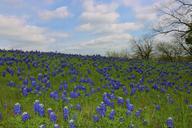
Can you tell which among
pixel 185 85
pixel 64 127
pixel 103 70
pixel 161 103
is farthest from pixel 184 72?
pixel 64 127

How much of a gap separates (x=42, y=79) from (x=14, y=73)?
5.32 feet

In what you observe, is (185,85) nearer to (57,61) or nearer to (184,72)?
(184,72)

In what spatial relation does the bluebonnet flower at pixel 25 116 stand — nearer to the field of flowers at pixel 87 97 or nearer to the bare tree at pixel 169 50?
the field of flowers at pixel 87 97

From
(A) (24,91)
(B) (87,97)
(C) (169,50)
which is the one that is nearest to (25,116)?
(A) (24,91)

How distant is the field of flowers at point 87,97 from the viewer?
7.68 meters

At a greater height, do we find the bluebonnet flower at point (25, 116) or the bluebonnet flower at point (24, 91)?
the bluebonnet flower at point (24, 91)

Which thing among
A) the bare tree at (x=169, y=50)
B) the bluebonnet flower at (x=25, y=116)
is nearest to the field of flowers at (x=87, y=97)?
the bluebonnet flower at (x=25, y=116)

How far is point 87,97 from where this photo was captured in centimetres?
1052

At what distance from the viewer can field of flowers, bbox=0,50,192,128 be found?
25.2 feet

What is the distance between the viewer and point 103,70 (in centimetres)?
1559

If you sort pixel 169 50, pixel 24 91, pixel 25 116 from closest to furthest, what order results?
pixel 25 116, pixel 24 91, pixel 169 50

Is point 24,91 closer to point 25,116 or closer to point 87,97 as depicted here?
point 87,97

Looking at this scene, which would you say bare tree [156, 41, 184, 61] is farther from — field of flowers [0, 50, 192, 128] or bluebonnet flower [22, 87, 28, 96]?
bluebonnet flower [22, 87, 28, 96]

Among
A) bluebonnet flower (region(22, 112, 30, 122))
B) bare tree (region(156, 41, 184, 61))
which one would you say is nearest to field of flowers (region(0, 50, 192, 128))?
bluebonnet flower (region(22, 112, 30, 122))
